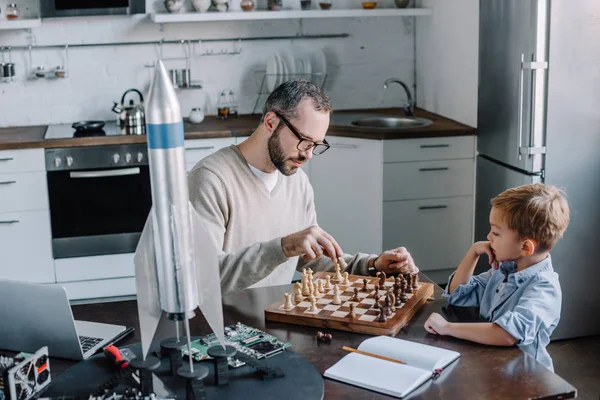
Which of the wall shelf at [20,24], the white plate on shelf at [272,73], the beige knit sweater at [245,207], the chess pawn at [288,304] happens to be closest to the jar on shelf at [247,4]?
the white plate on shelf at [272,73]

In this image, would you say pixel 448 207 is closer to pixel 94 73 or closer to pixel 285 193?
pixel 285 193

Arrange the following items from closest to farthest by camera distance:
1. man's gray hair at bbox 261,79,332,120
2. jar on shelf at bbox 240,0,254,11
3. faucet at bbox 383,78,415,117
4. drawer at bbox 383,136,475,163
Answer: man's gray hair at bbox 261,79,332,120
drawer at bbox 383,136,475,163
jar on shelf at bbox 240,0,254,11
faucet at bbox 383,78,415,117

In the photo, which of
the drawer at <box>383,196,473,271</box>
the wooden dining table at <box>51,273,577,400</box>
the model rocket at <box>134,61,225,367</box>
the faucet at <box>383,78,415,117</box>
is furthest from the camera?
the faucet at <box>383,78,415,117</box>

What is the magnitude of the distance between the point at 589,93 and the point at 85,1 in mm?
2769

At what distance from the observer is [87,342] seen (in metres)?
1.97

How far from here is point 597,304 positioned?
3924mm

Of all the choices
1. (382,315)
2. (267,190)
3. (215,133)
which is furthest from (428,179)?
(382,315)

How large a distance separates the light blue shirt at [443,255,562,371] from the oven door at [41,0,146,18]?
10.2 ft

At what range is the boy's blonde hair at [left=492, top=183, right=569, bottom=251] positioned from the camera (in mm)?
2127

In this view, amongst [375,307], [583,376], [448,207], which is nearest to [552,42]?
[448,207]

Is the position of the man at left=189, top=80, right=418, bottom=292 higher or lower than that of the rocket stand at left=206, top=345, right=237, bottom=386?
higher

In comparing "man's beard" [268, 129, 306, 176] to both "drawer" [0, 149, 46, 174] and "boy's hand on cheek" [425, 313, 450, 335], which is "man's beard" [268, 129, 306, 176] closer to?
"boy's hand on cheek" [425, 313, 450, 335]

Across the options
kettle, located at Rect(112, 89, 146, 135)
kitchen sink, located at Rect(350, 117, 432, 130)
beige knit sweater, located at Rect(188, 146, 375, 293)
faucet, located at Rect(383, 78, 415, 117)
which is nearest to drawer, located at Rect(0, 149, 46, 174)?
kettle, located at Rect(112, 89, 146, 135)

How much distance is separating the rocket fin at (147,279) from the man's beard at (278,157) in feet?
3.39
